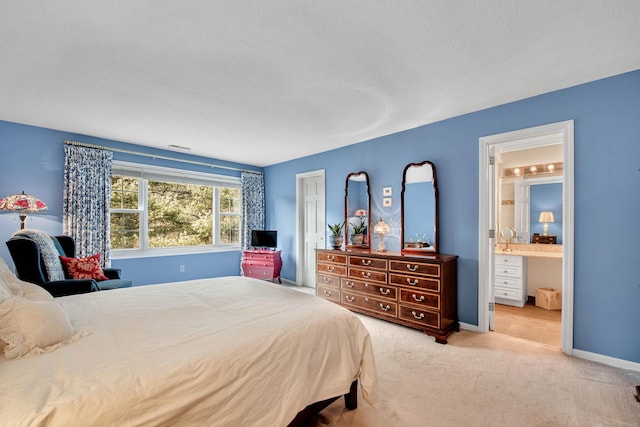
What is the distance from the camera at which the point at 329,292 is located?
4.04 metres

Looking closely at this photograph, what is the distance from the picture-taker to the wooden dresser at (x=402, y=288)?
9.74 feet

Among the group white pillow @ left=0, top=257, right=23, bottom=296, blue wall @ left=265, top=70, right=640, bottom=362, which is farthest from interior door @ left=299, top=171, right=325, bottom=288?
white pillow @ left=0, top=257, right=23, bottom=296

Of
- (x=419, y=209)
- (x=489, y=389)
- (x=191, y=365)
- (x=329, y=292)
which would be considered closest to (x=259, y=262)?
(x=329, y=292)

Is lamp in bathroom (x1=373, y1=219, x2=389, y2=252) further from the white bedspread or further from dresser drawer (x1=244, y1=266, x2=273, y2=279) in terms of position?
dresser drawer (x1=244, y1=266, x2=273, y2=279)

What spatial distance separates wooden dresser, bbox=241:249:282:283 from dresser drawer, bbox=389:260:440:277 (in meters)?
2.76

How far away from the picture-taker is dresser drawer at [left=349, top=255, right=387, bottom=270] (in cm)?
340

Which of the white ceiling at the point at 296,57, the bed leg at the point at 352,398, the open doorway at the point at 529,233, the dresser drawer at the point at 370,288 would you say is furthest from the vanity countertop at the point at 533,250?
the bed leg at the point at 352,398

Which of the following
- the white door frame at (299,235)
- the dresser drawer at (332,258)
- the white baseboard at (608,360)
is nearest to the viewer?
the white baseboard at (608,360)

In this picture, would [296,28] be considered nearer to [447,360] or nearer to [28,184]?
[447,360]

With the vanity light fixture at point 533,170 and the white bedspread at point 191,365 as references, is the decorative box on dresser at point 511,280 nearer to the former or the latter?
the vanity light fixture at point 533,170

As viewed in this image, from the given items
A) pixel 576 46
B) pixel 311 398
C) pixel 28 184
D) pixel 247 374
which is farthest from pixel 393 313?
pixel 28 184

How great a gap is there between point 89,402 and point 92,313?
1.07 meters

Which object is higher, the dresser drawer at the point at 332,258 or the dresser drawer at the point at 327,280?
the dresser drawer at the point at 332,258

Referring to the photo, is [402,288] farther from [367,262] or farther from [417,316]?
[367,262]
